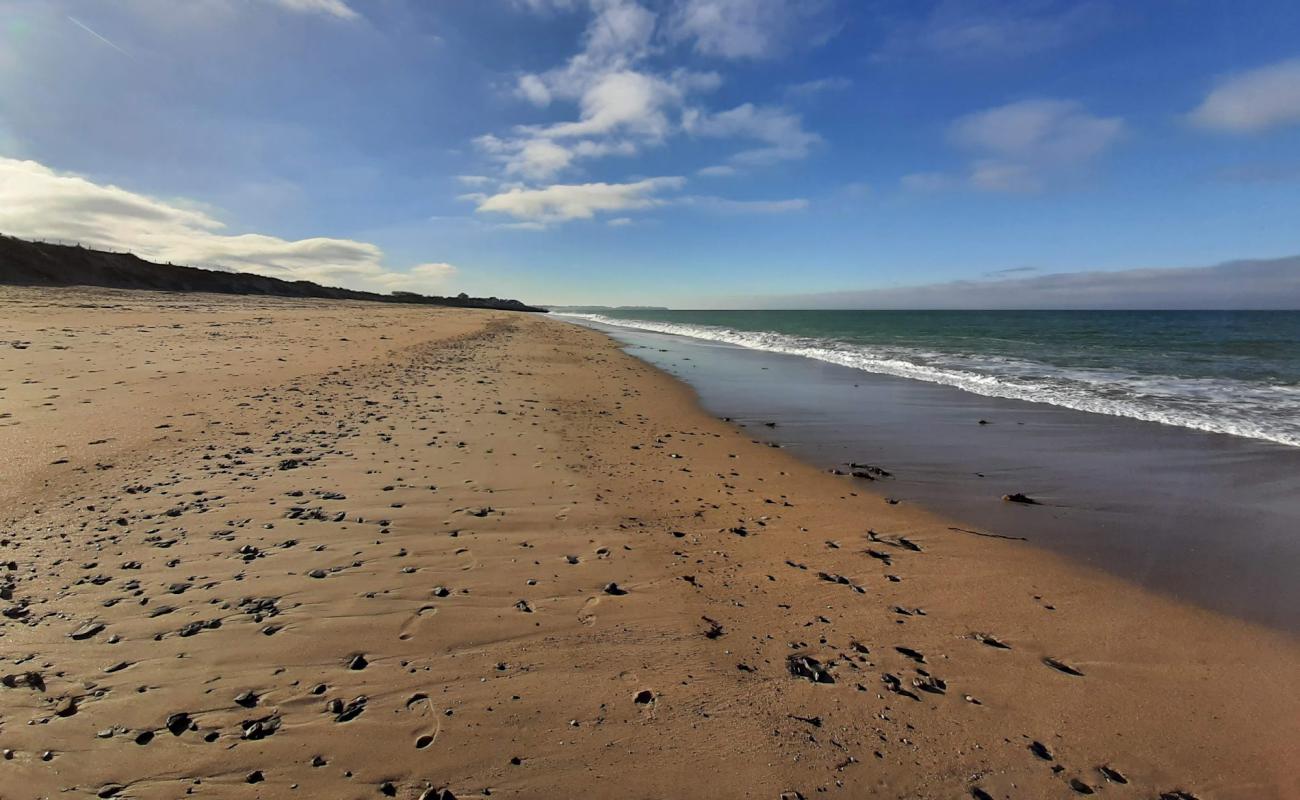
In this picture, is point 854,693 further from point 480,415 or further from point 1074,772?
point 480,415

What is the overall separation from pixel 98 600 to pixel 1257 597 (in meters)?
8.69

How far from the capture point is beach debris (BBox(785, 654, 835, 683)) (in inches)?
127

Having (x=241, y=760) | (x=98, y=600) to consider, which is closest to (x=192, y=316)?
(x=98, y=600)

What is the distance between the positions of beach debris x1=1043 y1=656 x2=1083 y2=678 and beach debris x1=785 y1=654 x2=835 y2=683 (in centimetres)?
152

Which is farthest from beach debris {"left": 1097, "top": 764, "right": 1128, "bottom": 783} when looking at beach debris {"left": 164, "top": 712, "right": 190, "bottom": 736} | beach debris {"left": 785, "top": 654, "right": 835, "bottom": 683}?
Answer: beach debris {"left": 164, "top": 712, "right": 190, "bottom": 736}

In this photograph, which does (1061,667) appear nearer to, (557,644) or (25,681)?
(557,644)

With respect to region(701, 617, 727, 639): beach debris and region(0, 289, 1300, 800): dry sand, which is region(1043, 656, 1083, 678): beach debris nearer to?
region(0, 289, 1300, 800): dry sand

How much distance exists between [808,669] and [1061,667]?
1.68 metres

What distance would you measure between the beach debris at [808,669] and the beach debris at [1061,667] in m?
1.52

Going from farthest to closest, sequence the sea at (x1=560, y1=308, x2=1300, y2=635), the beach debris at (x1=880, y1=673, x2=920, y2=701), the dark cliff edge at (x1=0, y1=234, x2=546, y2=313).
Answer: the dark cliff edge at (x1=0, y1=234, x2=546, y2=313) < the sea at (x1=560, y1=308, x2=1300, y2=635) < the beach debris at (x1=880, y1=673, x2=920, y2=701)

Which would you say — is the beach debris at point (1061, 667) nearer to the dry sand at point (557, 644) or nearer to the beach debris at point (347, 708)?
the dry sand at point (557, 644)

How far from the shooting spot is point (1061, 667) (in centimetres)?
345

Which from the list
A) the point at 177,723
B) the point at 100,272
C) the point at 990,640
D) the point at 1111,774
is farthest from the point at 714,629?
the point at 100,272

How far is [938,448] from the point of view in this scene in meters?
8.88
